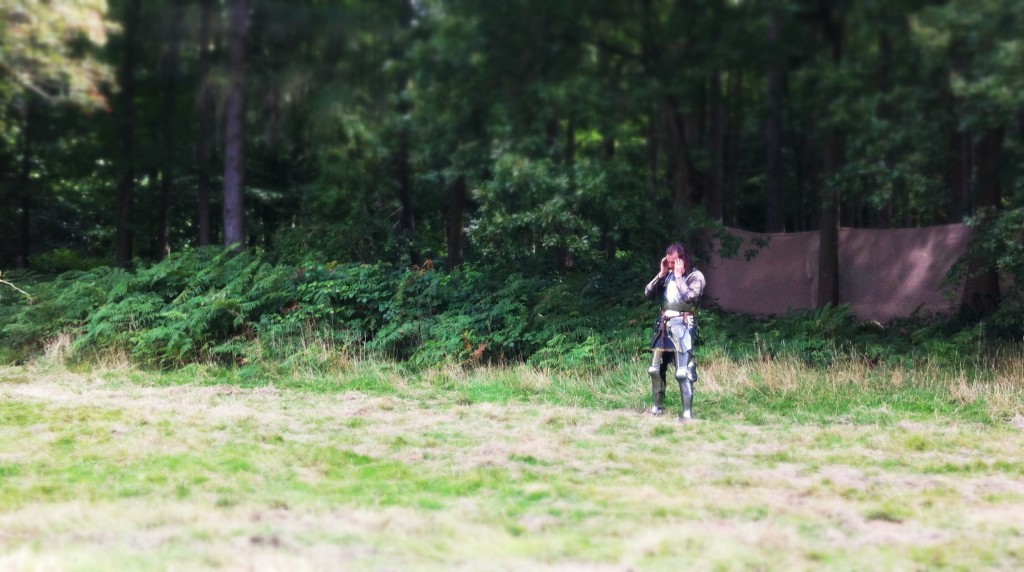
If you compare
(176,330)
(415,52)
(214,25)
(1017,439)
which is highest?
(214,25)

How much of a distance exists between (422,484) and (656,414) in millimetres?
3729

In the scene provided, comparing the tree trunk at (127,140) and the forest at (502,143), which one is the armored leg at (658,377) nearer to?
the forest at (502,143)

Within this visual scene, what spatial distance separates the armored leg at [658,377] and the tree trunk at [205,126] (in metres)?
11.8

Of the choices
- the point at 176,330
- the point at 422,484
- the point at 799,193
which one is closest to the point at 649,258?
the point at 176,330

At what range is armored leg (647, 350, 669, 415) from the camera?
9.12 meters

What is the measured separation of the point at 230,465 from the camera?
6551mm

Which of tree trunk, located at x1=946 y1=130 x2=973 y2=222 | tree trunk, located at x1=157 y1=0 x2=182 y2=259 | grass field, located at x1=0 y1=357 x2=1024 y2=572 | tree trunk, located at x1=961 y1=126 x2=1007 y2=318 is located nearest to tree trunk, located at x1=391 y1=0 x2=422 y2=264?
tree trunk, located at x1=157 y1=0 x2=182 y2=259

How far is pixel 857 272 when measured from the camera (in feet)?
49.1

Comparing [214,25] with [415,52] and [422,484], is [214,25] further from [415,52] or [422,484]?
[422,484]

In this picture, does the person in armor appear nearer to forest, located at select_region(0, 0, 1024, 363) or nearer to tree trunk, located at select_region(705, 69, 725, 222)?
forest, located at select_region(0, 0, 1024, 363)

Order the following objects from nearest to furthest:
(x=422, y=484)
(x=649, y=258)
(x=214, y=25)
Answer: (x=422, y=484)
(x=649, y=258)
(x=214, y=25)

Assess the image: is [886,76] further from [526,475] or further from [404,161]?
[404,161]

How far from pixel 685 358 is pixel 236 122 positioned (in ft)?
39.1

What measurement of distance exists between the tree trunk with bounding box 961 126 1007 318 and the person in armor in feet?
17.3
